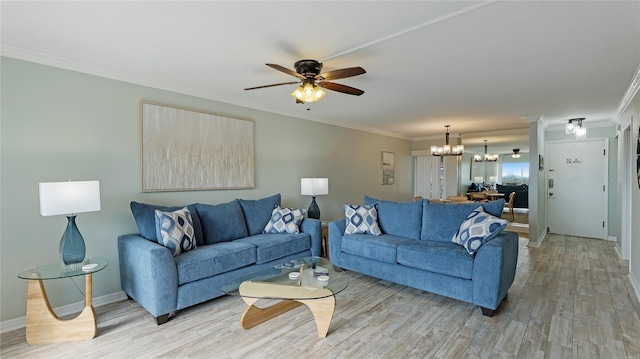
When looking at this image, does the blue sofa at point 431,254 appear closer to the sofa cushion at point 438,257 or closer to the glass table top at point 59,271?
the sofa cushion at point 438,257

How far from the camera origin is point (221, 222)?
362cm

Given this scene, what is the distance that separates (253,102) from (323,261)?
2.58 metres

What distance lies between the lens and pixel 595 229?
5.94 metres

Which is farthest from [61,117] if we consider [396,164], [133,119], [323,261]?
[396,164]

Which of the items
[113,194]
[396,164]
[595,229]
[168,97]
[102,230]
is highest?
[168,97]

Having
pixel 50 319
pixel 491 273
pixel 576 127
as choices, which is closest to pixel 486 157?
pixel 576 127

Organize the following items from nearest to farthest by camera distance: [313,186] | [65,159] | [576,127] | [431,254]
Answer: [65,159]
[431,254]
[313,186]
[576,127]

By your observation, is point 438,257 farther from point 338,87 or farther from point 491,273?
point 338,87

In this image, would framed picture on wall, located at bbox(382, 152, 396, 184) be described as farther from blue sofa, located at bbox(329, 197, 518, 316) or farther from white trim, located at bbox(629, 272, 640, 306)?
white trim, located at bbox(629, 272, 640, 306)

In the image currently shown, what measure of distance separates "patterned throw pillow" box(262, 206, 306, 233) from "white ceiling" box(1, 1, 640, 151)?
1.61 metres

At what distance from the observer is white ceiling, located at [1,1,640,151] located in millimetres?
1980

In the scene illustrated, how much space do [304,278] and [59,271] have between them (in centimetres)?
196

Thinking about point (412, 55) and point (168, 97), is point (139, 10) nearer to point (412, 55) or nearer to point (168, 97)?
point (168, 97)

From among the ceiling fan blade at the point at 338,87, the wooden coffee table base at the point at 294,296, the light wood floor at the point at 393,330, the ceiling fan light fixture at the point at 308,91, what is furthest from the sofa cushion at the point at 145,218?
the ceiling fan blade at the point at 338,87
